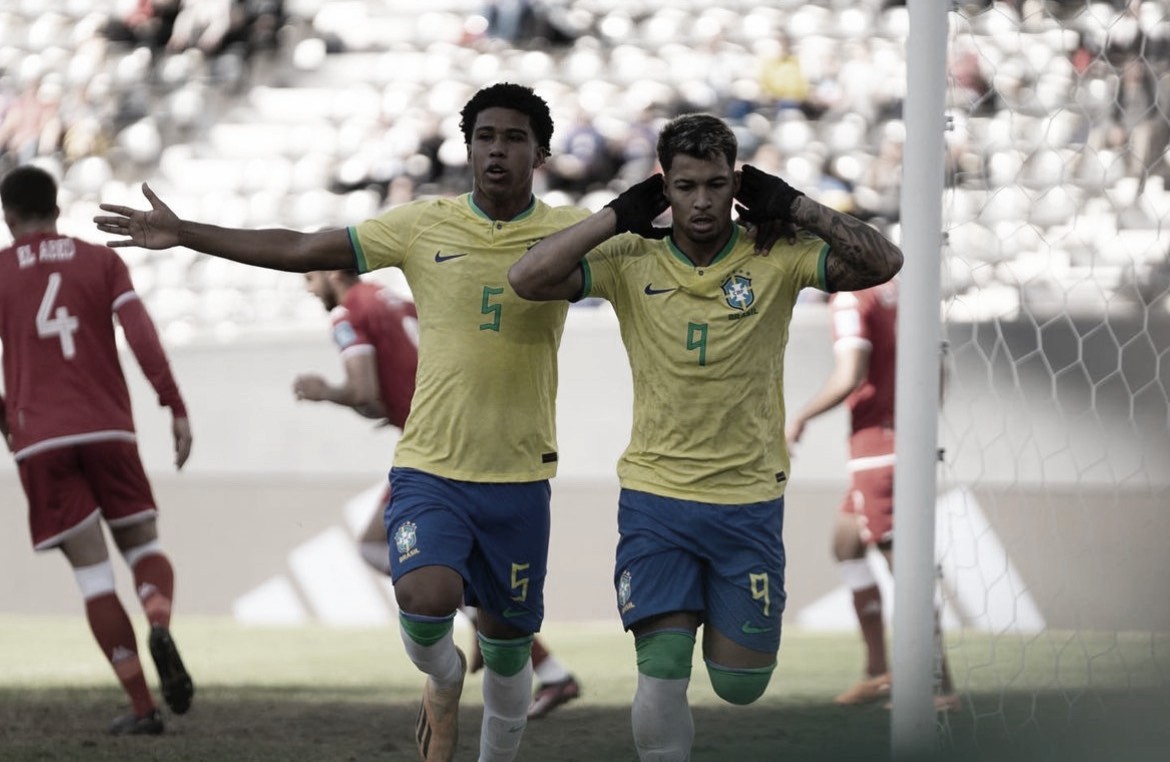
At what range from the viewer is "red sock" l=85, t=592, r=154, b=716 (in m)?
6.65

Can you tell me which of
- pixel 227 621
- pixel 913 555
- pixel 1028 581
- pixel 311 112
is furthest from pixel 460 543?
pixel 311 112

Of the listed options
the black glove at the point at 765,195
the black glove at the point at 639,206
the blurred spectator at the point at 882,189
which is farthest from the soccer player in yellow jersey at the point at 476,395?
the blurred spectator at the point at 882,189

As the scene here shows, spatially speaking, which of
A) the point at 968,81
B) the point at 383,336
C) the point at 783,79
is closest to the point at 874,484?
the point at 968,81

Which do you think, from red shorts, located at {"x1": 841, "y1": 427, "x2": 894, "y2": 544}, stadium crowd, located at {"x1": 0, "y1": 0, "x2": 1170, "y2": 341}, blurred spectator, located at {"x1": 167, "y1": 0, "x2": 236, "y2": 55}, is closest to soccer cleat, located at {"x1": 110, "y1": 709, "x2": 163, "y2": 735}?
red shorts, located at {"x1": 841, "y1": 427, "x2": 894, "y2": 544}

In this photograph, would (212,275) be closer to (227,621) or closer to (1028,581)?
(227,621)

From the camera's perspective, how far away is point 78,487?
682 cm

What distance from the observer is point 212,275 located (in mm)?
14484

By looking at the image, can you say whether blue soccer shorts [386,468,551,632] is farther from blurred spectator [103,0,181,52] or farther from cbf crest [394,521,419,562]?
blurred spectator [103,0,181,52]

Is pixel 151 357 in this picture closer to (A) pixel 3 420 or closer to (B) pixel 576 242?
(A) pixel 3 420

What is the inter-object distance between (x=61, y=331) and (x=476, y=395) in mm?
2570

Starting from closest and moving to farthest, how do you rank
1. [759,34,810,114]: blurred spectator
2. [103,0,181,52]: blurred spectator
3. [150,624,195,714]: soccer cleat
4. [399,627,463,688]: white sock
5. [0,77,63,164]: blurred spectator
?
1. [399,627,463,688]: white sock
2. [150,624,195,714]: soccer cleat
3. [759,34,810,114]: blurred spectator
4. [0,77,63,164]: blurred spectator
5. [103,0,181,52]: blurred spectator

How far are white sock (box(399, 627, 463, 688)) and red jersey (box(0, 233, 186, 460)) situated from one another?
2.28 meters

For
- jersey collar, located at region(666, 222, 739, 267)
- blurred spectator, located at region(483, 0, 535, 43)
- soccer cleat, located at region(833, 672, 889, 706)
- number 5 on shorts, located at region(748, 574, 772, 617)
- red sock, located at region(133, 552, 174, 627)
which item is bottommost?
soccer cleat, located at region(833, 672, 889, 706)

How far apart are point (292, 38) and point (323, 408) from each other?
603cm
